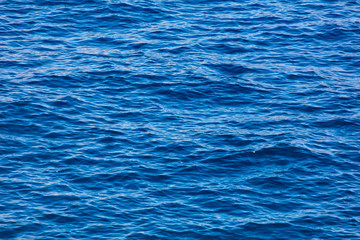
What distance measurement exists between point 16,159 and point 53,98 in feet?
22.5

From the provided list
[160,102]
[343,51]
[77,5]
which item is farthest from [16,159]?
[343,51]

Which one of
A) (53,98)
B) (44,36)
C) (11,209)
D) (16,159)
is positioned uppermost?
(44,36)

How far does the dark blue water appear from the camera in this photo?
99.8ft

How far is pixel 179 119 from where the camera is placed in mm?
38812

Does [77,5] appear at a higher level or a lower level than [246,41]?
higher

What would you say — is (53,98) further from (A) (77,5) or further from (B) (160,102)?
(A) (77,5)

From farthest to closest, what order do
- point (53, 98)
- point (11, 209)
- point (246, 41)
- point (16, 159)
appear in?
point (246, 41), point (53, 98), point (16, 159), point (11, 209)

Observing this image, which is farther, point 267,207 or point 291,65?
point 291,65

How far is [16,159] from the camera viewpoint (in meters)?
34.0

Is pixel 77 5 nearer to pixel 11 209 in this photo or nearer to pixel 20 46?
pixel 20 46

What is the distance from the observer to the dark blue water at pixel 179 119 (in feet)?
99.8

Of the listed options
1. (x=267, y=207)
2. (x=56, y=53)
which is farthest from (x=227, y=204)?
(x=56, y=53)

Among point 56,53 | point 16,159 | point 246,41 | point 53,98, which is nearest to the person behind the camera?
point 16,159

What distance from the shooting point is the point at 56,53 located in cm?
4494
